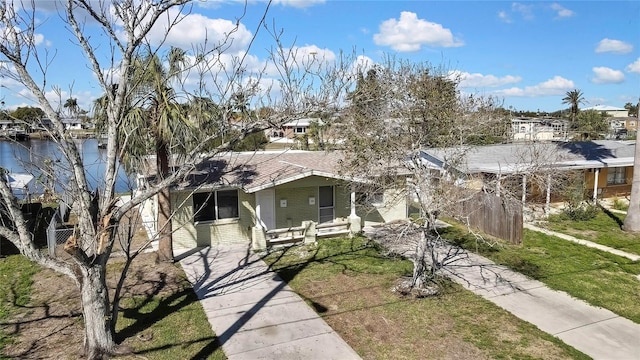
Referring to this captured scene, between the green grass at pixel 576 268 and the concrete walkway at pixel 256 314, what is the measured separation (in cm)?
549

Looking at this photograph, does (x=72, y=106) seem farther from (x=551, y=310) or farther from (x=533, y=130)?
(x=533, y=130)

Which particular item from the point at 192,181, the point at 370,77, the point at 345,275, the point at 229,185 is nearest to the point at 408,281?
the point at 345,275

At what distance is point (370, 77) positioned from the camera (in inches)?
416

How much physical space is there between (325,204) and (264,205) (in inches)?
100

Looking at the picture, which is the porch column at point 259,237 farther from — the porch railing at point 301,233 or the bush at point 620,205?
the bush at point 620,205

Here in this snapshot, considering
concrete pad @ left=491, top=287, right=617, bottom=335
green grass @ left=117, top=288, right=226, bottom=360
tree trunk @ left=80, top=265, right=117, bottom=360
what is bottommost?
concrete pad @ left=491, top=287, right=617, bottom=335

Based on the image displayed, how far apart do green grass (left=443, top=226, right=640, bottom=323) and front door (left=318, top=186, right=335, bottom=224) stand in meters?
4.42

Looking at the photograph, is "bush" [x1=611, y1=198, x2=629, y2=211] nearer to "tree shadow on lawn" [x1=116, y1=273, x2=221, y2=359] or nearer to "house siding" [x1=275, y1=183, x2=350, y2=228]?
"house siding" [x1=275, y1=183, x2=350, y2=228]

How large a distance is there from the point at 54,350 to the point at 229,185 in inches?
275

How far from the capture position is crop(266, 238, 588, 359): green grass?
789 cm

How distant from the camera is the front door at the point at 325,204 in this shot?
16734mm

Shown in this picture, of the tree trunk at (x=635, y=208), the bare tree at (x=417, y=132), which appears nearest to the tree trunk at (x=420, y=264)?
the bare tree at (x=417, y=132)

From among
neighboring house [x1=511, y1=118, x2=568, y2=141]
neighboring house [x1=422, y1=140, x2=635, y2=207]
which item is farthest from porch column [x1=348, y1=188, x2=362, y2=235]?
neighboring house [x1=511, y1=118, x2=568, y2=141]

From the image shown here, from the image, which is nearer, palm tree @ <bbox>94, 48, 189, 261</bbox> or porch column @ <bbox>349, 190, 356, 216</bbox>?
palm tree @ <bbox>94, 48, 189, 261</bbox>
